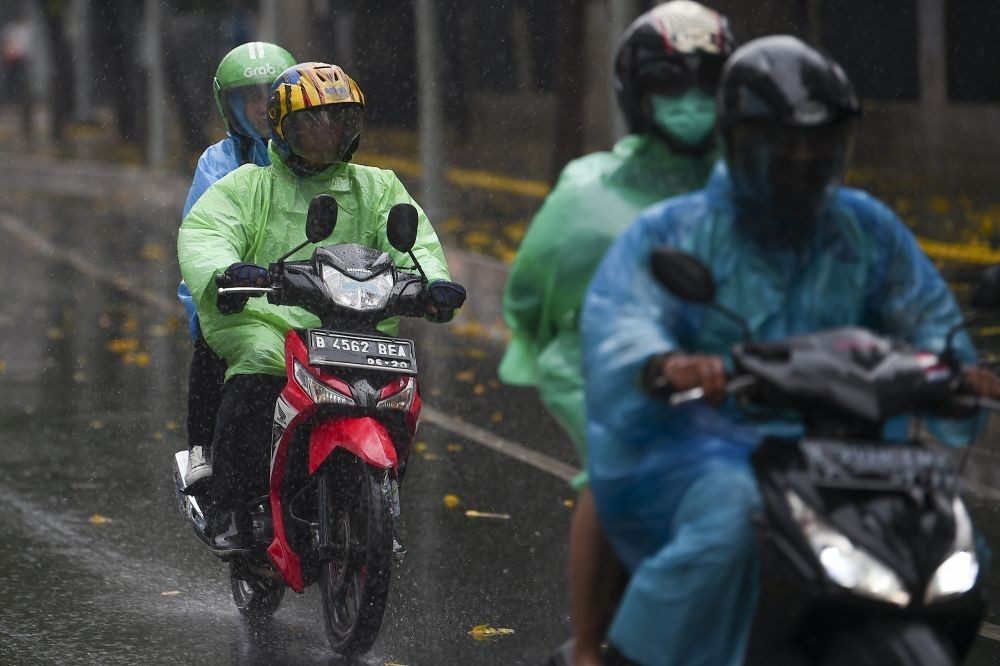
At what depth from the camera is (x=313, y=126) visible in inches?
252

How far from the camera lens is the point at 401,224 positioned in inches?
231

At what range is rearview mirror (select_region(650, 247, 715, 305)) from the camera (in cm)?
356

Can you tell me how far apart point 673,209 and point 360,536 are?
2.30m

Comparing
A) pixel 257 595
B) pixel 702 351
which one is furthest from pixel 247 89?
pixel 702 351

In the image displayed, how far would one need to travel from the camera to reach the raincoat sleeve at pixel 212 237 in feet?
20.6

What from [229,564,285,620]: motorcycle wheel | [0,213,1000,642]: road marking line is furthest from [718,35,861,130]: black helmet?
[229,564,285,620]: motorcycle wheel

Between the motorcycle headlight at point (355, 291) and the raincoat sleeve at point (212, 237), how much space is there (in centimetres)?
41

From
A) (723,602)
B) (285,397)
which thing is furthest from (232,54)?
(723,602)

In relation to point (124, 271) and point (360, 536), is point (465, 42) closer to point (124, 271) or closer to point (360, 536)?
point (124, 271)

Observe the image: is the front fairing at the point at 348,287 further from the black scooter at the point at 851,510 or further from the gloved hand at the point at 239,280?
the black scooter at the point at 851,510

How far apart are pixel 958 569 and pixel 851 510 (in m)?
0.23

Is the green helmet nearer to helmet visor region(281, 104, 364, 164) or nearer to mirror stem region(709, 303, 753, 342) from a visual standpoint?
helmet visor region(281, 104, 364, 164)

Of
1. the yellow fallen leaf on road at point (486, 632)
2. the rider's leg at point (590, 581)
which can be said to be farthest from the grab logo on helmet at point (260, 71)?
the rider's leg at point (590, 581)

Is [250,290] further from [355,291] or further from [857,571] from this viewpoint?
[857,571]
